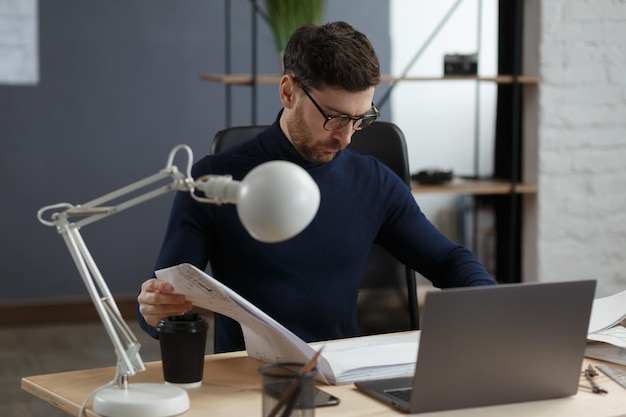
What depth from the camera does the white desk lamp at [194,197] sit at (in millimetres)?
1061

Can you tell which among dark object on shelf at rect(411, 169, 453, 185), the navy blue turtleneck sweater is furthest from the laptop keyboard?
dark object on shelf at rect(411, 169, 453, 185)

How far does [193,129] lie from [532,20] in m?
1.68

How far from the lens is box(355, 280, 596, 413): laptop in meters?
1.27

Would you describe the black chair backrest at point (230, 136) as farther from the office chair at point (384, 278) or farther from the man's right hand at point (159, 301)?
the man's right hand at point (159, 301)

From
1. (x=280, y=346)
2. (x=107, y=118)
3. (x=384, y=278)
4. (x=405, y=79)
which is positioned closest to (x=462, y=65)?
(x=405, y=79)

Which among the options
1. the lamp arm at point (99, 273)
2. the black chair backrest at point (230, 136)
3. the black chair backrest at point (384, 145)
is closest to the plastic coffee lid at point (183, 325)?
the lamp arm at point (99, 273)

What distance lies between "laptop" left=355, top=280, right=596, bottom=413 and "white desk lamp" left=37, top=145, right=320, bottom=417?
255mm

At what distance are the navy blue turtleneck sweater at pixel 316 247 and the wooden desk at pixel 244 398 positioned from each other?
1.19 feet

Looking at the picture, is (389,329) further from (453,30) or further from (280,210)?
(453,30)

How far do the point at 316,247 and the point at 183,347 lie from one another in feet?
1.86

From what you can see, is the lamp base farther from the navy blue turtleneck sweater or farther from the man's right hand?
the navy blue turtleneck sweater

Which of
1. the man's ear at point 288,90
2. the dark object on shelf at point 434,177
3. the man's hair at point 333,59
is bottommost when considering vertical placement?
the dark object on shelf at point 434,177

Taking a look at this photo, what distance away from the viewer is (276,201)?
3.47ft

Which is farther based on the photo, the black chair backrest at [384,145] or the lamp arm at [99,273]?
the black chair backrest at [384,145]
